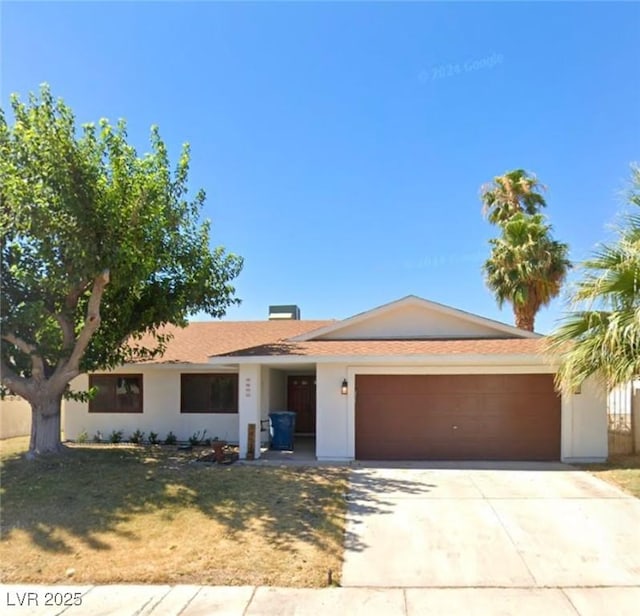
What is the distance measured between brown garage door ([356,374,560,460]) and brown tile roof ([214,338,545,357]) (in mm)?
698

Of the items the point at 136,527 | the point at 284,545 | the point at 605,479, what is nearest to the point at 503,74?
the point at 605,479

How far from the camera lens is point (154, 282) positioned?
11859 millimetres

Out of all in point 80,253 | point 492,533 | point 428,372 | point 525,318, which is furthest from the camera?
point 525,318

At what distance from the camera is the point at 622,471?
10.4m

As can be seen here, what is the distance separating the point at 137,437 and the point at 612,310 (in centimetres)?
1288

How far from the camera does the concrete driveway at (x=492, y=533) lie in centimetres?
550

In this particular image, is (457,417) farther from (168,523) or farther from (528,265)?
(528,265)

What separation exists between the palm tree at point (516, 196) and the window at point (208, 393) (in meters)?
13.9

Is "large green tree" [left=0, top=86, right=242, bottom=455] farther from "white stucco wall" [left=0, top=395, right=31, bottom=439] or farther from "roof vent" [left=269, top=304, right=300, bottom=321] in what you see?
"roof vent" [left=269, top=304, right=300, bottom=321]

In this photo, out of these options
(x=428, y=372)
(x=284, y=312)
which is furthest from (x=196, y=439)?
(x=284, y=312)

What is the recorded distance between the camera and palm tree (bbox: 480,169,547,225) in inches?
876

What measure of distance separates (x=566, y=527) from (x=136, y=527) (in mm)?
5927

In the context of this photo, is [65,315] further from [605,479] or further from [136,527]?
[605,479]

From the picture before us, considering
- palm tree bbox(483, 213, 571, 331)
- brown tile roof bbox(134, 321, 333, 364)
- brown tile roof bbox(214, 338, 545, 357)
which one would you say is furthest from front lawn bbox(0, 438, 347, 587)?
palm tree bbox(483, 213, 571, 331)
